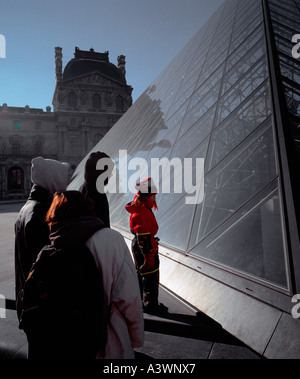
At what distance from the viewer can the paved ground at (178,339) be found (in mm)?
1944

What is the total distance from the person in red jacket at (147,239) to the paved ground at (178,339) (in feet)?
0.55

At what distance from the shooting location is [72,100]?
38.8 m

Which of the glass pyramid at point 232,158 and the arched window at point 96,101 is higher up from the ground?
the arched window at point 96,101

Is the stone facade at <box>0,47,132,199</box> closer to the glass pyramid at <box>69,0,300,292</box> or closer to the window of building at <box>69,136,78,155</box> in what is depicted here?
the window of building at <box>69,136,78,155</box>

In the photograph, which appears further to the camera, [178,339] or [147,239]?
[147,239]

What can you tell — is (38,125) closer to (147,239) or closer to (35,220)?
(147,239)

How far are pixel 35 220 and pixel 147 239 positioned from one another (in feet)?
3.61

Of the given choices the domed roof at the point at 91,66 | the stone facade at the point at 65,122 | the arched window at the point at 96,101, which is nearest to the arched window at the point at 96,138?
the stone facade at the point at 65,122

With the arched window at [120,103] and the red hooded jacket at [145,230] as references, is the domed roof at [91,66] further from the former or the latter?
the red hooded jacket at [145,230]

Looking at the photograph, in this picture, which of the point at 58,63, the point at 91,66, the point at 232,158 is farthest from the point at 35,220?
the point at 58,63

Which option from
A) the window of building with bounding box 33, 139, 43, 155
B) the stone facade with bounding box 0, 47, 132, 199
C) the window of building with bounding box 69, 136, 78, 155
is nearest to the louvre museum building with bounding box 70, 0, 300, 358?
the stone facade with bounding box 0, 47, 132, 199
